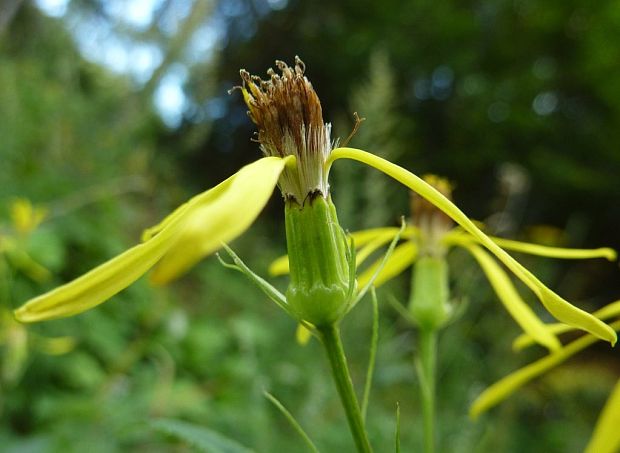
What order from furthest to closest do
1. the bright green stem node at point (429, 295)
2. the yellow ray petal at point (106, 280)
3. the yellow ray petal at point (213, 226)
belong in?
the bright green stem node at point (429, 295) → the yellow ray petal at point (106, 280) → the yellow ray petal at point (213, 226)

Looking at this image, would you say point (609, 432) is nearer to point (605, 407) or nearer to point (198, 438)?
point (605, 407)

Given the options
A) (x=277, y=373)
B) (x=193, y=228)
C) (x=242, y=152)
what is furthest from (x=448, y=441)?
(x=242, y=152)

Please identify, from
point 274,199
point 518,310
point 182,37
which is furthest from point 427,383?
point 274,199

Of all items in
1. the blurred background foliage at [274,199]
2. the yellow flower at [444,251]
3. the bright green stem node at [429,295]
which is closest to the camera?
the yellow flower at [444,251]

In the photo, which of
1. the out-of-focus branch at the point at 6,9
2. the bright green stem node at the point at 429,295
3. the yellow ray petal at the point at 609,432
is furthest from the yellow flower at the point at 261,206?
the out-of-focus branch at the point at 6,9

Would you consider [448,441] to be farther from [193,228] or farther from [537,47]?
[537,47]

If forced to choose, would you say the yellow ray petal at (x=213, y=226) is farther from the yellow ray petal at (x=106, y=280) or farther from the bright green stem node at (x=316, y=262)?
the bright green stem node at (x=316, y=262)

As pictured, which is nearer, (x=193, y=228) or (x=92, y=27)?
(x=193, y=228)

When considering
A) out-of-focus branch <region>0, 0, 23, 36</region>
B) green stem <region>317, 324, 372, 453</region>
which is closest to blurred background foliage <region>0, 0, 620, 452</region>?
out-of-focus branch <region>0, 0, 23, 36</region>
